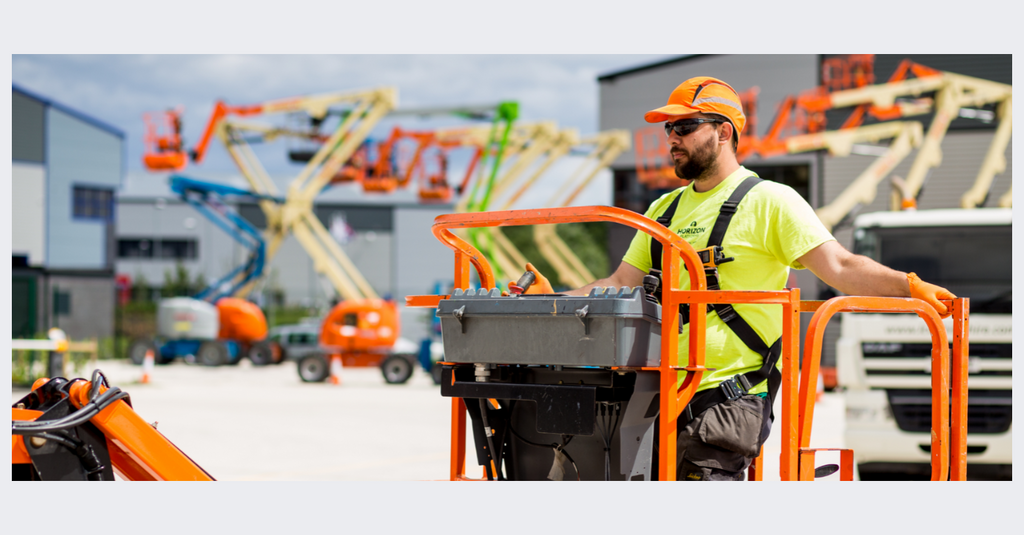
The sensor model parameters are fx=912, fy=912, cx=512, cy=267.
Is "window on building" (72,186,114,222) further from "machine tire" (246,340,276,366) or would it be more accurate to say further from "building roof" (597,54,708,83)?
"building roof" (597,54,708,83)

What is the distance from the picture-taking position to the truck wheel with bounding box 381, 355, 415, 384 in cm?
1950

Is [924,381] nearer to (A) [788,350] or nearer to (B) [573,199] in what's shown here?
(A) [788,350]

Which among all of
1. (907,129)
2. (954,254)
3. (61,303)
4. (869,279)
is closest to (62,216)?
(61,303)

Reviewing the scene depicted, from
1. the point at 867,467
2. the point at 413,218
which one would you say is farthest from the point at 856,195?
the point at 413,218

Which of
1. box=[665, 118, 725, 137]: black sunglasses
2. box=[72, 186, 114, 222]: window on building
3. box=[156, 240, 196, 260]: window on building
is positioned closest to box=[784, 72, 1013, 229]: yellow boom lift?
box=[665, 118, 725, 137]: black sunglasses

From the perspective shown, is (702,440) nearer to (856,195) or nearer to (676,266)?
(676,266)

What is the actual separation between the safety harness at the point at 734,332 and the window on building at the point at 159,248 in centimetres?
5320

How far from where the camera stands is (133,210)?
52.9m

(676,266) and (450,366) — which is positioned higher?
(676,266)

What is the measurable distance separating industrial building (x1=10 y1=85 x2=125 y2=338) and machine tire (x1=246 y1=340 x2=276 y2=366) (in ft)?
21.9

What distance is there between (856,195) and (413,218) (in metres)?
37.4

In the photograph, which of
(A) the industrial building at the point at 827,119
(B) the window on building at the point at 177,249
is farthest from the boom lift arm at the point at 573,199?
(B) the window on building at the point at 177,249

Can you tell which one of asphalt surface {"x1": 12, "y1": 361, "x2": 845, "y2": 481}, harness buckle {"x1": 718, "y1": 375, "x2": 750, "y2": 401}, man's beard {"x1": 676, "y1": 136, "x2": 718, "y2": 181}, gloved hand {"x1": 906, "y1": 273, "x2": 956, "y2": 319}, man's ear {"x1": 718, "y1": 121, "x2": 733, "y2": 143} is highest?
man's ear {"x1": 718, "y1": 121, "x2": 733, "y2": 143}

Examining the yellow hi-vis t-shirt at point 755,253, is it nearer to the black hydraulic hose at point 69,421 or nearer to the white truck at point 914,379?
the black hydraulic hose at point 69,421
